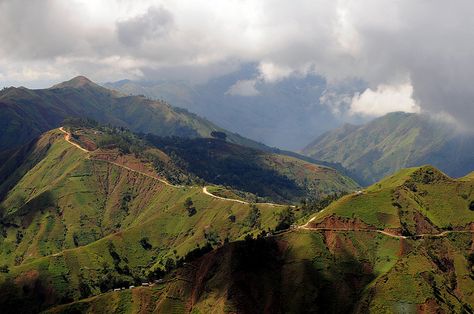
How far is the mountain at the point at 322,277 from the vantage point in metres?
166

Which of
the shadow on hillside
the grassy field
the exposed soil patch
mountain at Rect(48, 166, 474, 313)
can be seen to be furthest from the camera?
the exposed soil patch

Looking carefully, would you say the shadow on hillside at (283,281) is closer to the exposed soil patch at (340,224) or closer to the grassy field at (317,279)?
the grassy field at (317,279)

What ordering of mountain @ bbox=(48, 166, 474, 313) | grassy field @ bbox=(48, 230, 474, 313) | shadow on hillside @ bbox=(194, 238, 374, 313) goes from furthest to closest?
shadow on hillside @ bbox=(194, 238, 374, 313), mountain @ bbox=(48, 166, 474, 313), grassy field @ bbox=(48, 230, 474, 313)

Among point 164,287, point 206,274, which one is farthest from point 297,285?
point 164,287

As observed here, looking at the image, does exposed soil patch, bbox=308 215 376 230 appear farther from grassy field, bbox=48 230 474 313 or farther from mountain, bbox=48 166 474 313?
grassy field, bbox=48 230 474 313

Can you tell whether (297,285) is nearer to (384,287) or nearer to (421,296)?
(384,287)

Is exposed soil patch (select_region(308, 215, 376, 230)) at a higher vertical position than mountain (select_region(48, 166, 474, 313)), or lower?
higher

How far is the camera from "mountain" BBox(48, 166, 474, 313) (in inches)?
6550

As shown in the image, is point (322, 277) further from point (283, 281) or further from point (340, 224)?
point (340, 224)

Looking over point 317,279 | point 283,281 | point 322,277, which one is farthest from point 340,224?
point 283,281

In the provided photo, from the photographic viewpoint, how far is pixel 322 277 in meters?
175

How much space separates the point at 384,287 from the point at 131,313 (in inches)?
3193

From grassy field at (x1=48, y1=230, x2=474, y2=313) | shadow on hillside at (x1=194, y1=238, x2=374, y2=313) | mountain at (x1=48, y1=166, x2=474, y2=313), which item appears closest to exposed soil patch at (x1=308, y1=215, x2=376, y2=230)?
mountain at (x1=48, y1=166, x2=474, y2=313)

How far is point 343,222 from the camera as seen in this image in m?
199
